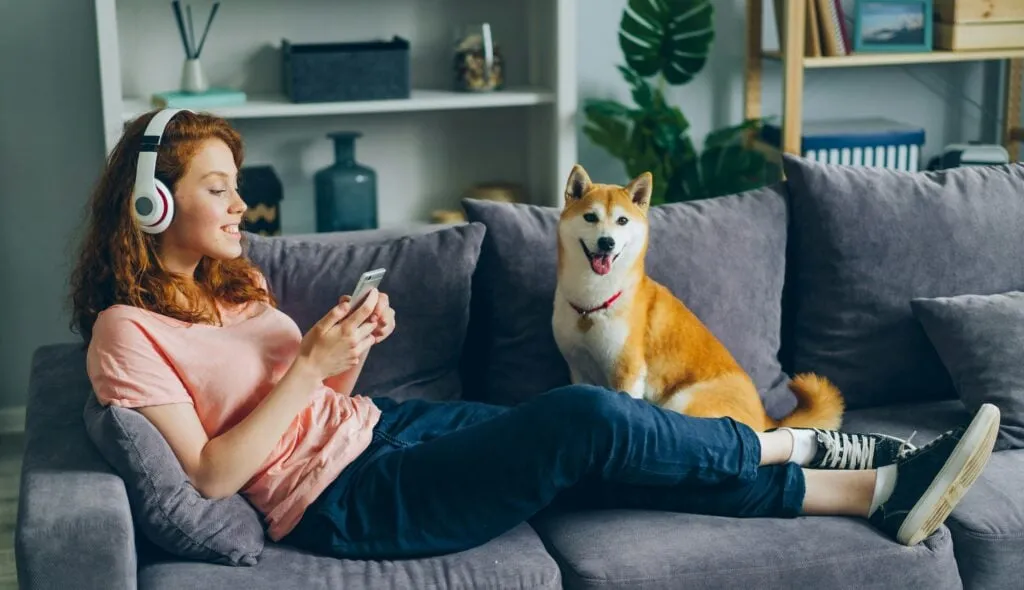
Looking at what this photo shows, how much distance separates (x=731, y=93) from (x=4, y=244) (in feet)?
6.44

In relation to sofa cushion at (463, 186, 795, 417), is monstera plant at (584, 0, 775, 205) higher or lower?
higher

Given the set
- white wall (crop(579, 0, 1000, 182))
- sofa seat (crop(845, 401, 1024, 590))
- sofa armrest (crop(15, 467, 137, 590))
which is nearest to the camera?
sofa armrest (crop(15, 467, 137, 590))

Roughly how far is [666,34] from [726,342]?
4.00ft

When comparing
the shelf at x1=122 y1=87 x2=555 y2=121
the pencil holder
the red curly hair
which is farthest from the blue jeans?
the pencil holder

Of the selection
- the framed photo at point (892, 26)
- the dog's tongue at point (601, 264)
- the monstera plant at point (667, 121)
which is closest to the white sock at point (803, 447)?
the dog's tongue at point (601, 264)

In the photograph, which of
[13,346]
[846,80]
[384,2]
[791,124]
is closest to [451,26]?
[384,2]

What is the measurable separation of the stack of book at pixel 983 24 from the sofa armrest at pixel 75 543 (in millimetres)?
2458

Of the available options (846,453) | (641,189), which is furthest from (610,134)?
(846,453)

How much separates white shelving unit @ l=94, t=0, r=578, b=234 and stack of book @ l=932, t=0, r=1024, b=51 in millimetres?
951

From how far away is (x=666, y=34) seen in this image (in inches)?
133

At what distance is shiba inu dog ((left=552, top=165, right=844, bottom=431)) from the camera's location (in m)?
2.17

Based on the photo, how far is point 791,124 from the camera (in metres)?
3.31

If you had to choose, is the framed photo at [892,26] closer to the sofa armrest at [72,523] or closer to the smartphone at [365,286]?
the smartphone at [365,286]

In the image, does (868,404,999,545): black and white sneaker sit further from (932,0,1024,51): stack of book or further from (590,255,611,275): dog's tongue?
(932,0,1024,51): stack of book
